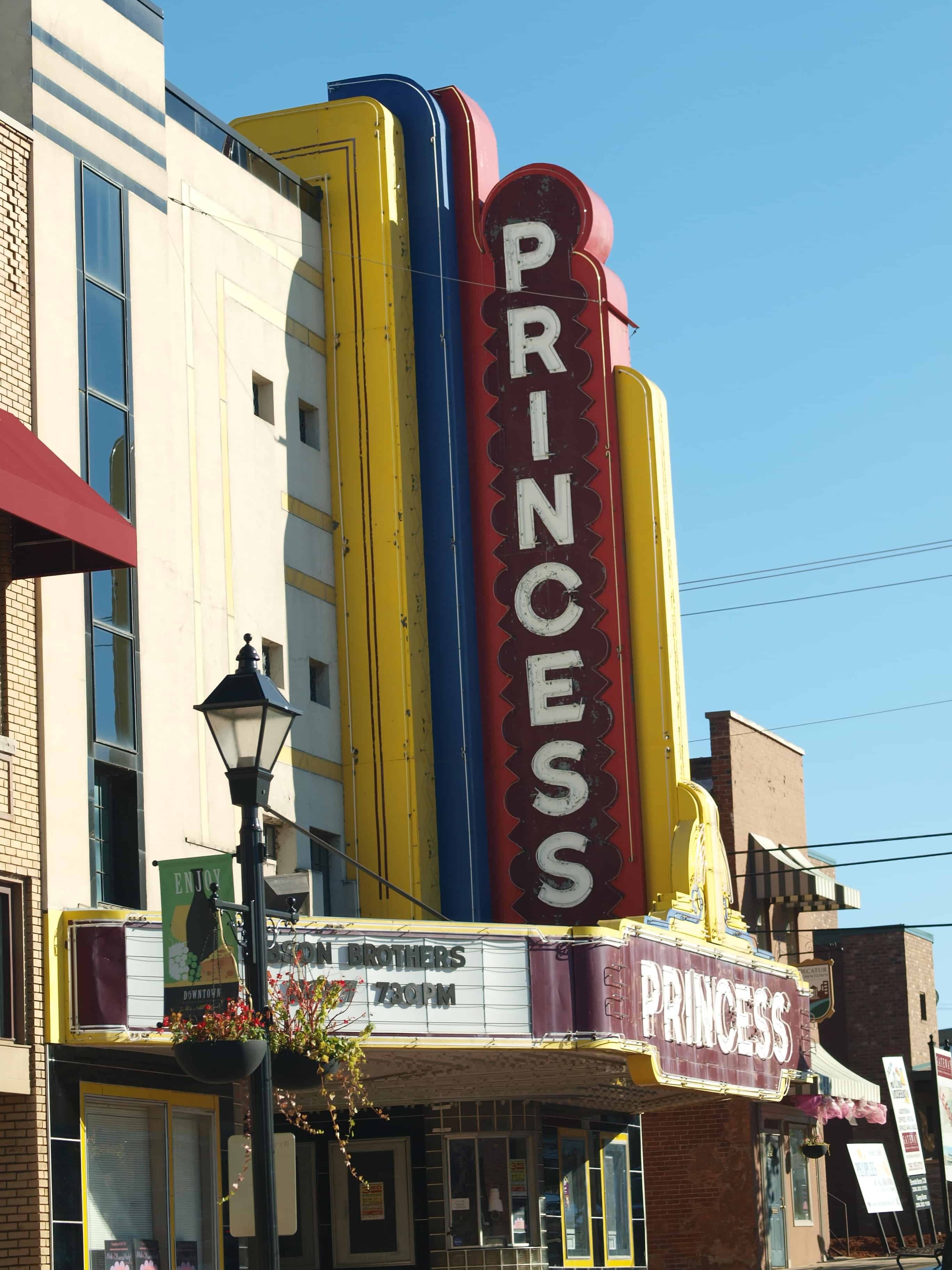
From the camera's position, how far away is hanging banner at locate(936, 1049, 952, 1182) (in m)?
39.0

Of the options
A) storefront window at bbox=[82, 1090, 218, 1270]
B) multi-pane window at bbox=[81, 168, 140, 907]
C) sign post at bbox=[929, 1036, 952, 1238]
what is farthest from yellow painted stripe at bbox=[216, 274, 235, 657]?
sign post at bbox=[929, 1036, 952, 1238]

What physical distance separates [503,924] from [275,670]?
5662 mm

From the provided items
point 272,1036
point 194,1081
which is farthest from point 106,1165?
point 272,1036

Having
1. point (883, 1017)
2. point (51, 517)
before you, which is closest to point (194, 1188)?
point (51, 517)

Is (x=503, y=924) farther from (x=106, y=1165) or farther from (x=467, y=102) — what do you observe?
(x=467, y=102)

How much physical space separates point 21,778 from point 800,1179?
23.2m

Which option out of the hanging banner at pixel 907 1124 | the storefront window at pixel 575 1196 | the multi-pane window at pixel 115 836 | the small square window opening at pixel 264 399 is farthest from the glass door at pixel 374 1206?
the hanging banner at pixel 907 1124

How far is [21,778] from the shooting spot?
20.3 metres

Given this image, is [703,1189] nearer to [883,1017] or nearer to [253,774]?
[883,1017]

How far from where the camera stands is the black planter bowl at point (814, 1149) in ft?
124

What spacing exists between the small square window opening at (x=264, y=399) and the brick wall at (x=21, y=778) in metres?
6.60

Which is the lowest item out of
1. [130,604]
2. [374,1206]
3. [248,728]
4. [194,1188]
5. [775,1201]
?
[775,1201]

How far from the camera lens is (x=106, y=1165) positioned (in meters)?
20.7

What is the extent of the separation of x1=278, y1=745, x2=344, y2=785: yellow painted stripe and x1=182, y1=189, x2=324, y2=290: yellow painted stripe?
716 cm
